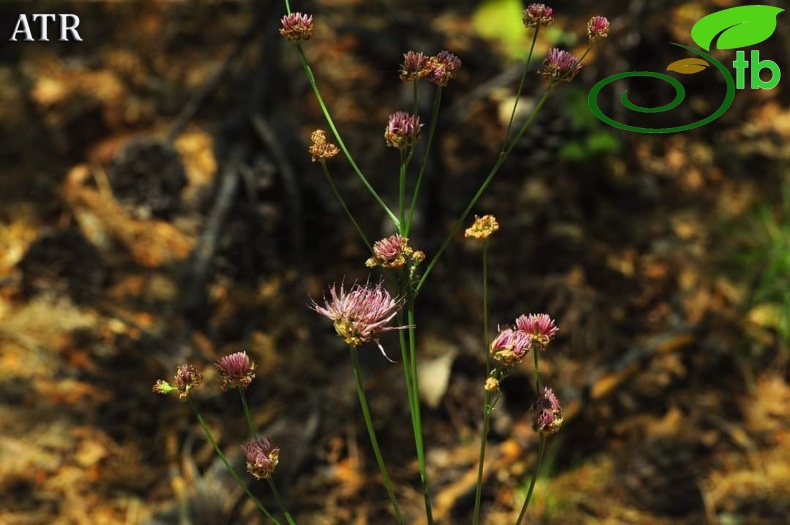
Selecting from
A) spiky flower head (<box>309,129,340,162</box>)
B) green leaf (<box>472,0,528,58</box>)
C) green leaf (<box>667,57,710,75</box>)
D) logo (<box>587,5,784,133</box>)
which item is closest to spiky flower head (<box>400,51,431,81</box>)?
spiky flower head (<box>309,129,340,162</box>)

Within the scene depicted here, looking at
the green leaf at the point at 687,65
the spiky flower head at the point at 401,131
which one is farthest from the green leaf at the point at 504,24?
the spiky flower head at the point at 401,131

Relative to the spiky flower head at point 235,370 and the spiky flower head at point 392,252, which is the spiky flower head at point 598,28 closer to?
the spiky flower head at point 392,252

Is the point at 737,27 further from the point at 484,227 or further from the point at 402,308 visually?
the point at 402,308

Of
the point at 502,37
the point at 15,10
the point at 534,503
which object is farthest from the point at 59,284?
the point at 502,37

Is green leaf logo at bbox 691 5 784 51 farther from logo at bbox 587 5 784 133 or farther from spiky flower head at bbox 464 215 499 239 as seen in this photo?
spiky flower head at bbox 464 215 499 239

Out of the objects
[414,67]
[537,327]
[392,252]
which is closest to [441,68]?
[414,67]

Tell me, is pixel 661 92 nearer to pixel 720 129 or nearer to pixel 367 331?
pixel 720 129
